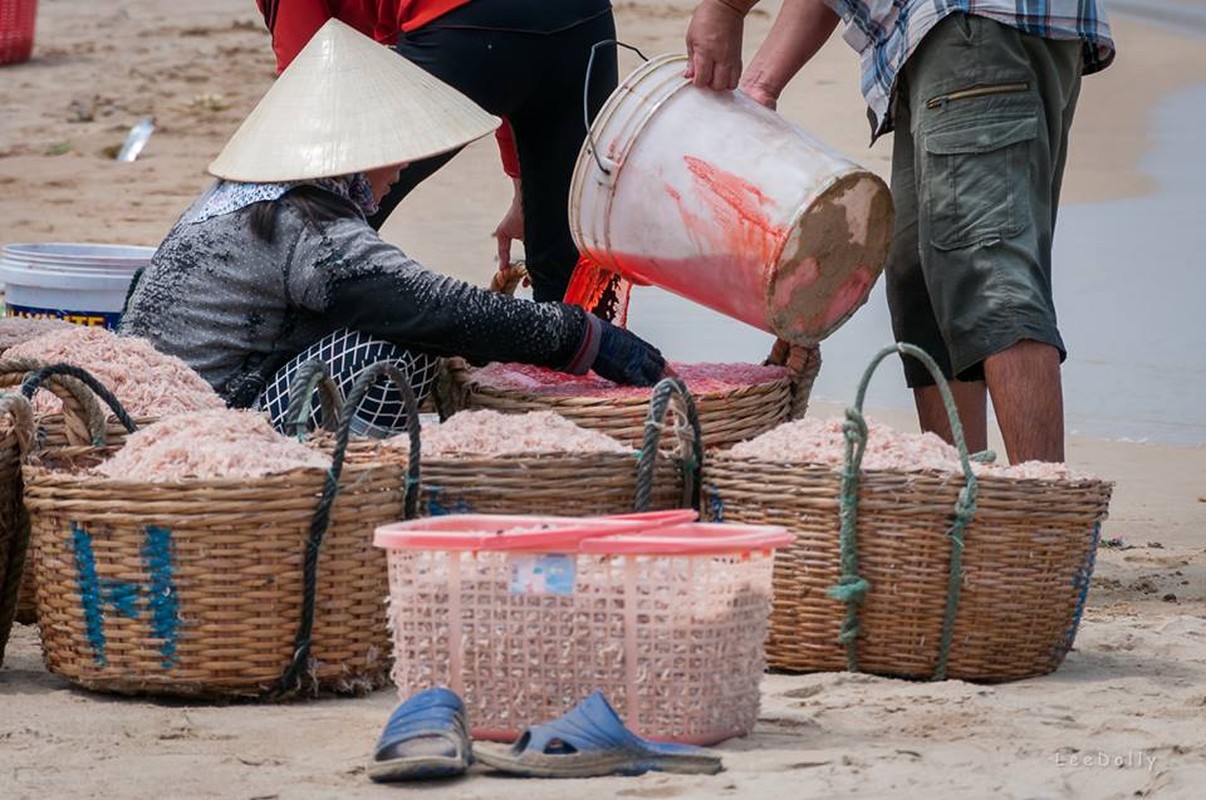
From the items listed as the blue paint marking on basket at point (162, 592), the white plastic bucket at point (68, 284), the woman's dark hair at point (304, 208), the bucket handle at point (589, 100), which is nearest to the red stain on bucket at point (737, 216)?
the bucket handle at point (589, 100)

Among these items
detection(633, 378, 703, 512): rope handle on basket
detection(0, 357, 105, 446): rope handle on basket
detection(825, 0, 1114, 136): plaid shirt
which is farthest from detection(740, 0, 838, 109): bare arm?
detection(0, 357, 105, 446): rope handle on basket

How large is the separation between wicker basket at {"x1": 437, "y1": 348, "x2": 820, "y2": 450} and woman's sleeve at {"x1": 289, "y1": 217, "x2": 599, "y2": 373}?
11 cm

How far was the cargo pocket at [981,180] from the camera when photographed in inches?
155

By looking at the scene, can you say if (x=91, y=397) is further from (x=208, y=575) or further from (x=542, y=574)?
(x=542, y=574)

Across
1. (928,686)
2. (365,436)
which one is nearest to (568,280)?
(365,436)

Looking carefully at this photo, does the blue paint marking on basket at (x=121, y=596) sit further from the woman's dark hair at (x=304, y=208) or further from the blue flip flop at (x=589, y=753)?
the woman's dark hair at (x=304, y=208)

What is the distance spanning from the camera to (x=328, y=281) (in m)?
3.83

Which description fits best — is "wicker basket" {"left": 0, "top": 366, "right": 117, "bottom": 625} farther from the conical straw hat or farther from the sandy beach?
the conical straw hat

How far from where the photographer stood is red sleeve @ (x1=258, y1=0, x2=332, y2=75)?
4.72m

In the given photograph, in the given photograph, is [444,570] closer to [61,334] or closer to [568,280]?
[61,334]

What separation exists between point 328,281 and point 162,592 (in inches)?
33.6

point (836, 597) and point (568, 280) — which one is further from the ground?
point (568, 280)

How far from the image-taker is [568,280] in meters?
4.98

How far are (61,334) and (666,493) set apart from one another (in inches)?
48.0
